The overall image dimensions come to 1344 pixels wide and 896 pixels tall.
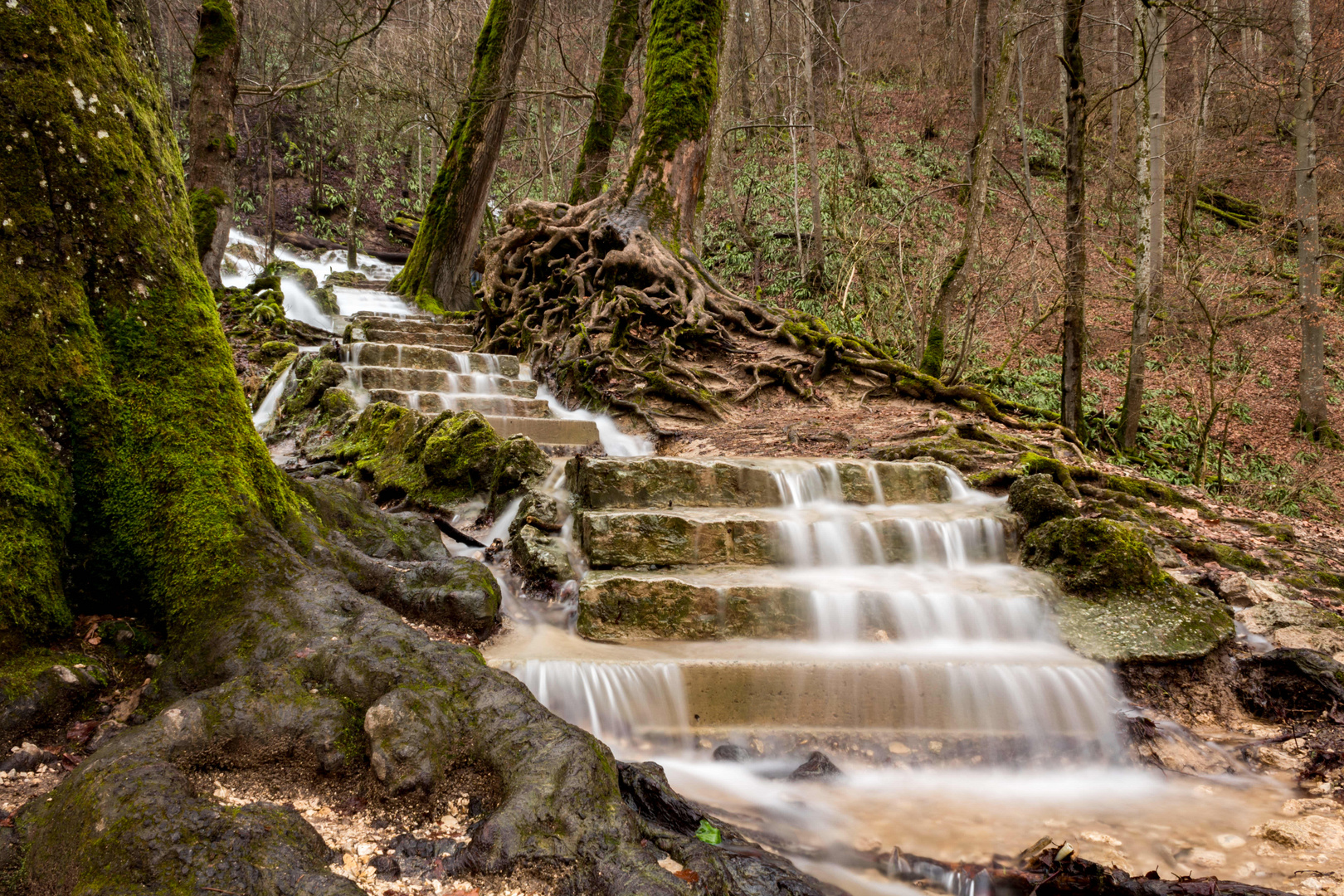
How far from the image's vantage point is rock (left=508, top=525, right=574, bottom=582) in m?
5.00

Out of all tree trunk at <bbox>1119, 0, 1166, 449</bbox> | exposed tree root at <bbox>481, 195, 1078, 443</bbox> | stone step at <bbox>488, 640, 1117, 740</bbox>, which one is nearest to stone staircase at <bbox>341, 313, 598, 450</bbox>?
exposed tree root at <bbox>481, 195, 1078, 443</bbox>

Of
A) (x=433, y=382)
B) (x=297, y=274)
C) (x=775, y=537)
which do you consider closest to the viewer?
(x=775, y=537)

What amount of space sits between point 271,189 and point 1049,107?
88.4 ft

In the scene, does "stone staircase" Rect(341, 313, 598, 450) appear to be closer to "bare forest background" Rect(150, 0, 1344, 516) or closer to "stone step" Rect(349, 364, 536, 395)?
"stone step" Rect(349, 364, 536, 395)

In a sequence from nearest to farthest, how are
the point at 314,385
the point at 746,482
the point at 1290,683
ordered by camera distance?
the point at 1290,683 → the point at 746,482 → the point at 314,385

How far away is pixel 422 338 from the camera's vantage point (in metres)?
11.2

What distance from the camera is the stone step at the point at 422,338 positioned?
10539 millimetres

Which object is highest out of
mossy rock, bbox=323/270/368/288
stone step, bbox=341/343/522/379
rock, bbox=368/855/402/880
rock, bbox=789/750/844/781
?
mossy rock, bbox=323/270/368/288

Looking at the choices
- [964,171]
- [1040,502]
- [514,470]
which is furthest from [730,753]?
[964,171]

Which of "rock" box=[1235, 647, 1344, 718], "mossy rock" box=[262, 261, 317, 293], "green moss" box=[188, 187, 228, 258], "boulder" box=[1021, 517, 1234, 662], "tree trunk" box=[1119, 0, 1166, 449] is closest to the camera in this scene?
"rock" box=[1235, 647, 1344, 718]

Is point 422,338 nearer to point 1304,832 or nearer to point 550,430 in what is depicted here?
point 550,430

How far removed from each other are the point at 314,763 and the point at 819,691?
2.78m

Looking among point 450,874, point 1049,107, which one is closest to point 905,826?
point 450,874

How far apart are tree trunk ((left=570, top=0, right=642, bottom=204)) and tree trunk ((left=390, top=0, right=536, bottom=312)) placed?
163 centimetres
